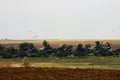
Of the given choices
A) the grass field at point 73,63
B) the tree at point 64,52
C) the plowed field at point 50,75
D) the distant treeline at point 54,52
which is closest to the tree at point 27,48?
the distant treeline at point 54,52

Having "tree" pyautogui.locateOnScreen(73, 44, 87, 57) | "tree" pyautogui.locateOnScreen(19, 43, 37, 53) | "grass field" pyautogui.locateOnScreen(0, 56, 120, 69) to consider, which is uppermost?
"tree" pyautogui.locateOnScreen(19, 43, 37, 53)

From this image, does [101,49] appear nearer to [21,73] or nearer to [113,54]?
[113,54]

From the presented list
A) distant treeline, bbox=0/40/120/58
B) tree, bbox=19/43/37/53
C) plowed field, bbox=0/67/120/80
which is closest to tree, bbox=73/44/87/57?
distant treeline, bbox=0/40/120/58

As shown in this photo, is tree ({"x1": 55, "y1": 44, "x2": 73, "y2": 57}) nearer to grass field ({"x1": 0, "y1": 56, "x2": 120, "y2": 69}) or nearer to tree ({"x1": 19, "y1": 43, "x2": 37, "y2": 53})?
grass field ({"x1": 0, "y1": 56, "x2": 120, "y2": 69})

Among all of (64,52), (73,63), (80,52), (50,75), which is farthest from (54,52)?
(50,75)

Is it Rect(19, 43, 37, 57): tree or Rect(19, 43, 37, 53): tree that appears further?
Rect(19, 43, 37, 53): tree

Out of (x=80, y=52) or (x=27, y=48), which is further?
(x=27, y=48)

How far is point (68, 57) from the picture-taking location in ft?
187

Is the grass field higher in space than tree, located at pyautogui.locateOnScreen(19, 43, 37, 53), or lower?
lower

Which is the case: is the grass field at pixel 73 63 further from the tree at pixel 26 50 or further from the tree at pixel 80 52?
the tree at pixel 26 50

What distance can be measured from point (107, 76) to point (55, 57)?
3288 centimetres

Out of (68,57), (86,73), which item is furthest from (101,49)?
(86,73)

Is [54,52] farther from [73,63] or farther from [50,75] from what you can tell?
[50,75]

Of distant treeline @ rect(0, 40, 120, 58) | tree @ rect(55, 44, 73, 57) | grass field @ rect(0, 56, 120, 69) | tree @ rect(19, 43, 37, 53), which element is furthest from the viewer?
tree @ rect(19, 43, 37, 53)
